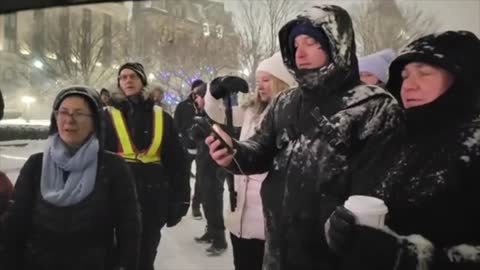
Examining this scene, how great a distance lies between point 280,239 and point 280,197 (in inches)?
2.8

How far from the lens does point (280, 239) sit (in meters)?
0.82

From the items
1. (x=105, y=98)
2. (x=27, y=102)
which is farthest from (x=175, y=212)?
(x=27, y=102)

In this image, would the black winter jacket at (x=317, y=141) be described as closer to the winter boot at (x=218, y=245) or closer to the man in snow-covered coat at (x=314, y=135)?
the man in snow-covered coat at (x=314, y=135)

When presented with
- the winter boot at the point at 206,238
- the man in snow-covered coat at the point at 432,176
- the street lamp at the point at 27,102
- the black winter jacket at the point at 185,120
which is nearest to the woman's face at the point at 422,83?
the man in snow-covered coat at the point at 432,176

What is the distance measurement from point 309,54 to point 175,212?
541 millimetres

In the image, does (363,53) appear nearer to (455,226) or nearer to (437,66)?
(437,66)

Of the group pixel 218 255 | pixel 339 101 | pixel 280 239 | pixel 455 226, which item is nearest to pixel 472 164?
pixel 455 226

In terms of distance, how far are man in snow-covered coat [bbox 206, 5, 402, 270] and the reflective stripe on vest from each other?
0.30 m

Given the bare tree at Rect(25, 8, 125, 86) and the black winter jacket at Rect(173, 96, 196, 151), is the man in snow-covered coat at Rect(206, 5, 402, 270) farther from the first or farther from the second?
the bare tree at Rect(25, 8, 125, 86)

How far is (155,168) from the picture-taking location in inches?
43.6

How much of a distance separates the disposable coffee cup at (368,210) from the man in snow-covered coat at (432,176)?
0.4 inches

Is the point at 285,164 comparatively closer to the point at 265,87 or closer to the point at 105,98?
the point at 265,87

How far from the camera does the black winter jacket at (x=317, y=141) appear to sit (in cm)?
74

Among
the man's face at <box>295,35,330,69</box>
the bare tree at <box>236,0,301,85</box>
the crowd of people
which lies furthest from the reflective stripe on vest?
the man's face at <box>295,35,330,69</box>
